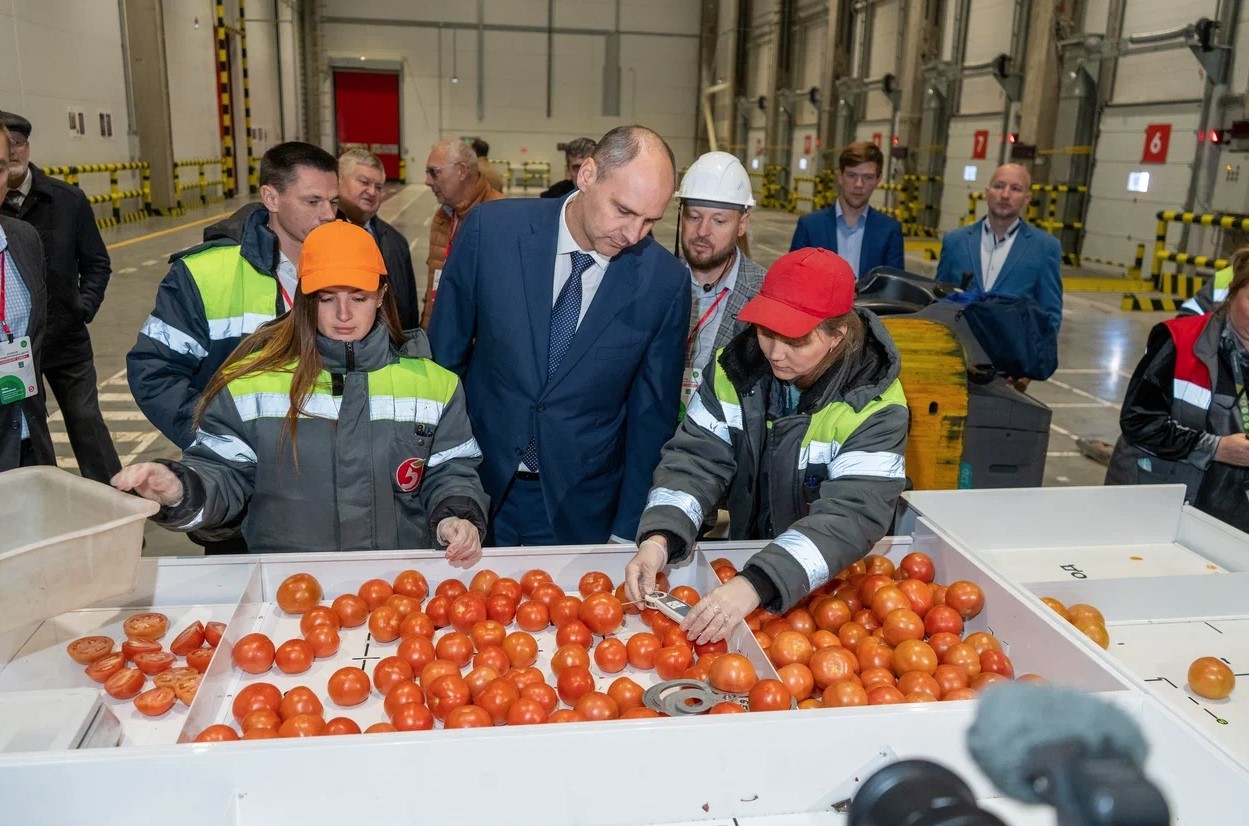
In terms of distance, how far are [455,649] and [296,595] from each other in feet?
1.47

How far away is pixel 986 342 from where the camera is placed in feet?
13.6

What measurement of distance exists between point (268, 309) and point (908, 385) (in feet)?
7.82

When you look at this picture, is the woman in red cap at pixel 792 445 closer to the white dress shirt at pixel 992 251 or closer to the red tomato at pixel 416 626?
the red tomato at pixel 416 626

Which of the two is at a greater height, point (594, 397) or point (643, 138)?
point (643, 138)

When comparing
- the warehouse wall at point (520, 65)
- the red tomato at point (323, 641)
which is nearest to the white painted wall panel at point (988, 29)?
the warehouse wall at point (520, 65)

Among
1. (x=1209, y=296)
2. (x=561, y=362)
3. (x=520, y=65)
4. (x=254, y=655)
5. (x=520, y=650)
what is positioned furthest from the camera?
(x=520, y=65)

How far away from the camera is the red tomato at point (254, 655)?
1956 mm

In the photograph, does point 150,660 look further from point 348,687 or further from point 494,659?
point 494,659

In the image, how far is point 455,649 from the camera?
2.05 metres

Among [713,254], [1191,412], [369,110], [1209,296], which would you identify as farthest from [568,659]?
[369,110]

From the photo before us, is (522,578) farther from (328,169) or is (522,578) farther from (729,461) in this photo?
(328,169)

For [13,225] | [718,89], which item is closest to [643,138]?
[13,225]

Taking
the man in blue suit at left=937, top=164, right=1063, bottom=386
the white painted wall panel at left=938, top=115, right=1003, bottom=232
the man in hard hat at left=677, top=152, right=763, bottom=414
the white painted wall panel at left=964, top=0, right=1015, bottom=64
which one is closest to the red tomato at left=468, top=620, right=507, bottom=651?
the man in hard hat at left=677, top=152, right=763, bottom=414

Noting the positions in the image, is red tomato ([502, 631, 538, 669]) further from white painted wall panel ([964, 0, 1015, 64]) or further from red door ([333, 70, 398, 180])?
red door ([333, 70, 398, 180])
